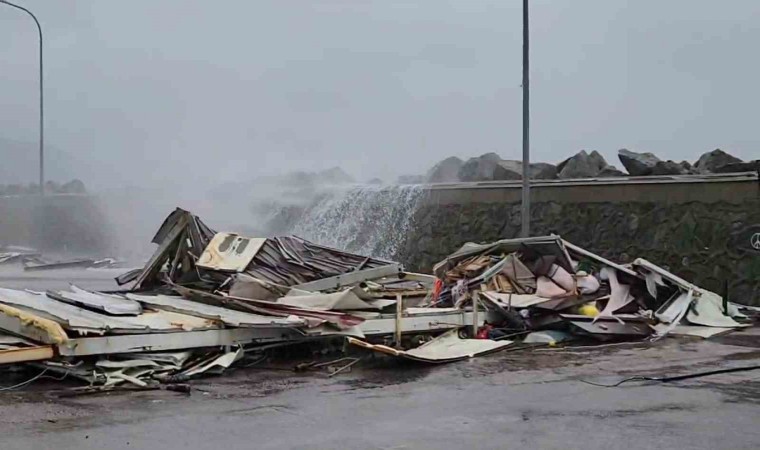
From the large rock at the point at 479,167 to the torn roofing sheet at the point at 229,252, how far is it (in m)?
17.7

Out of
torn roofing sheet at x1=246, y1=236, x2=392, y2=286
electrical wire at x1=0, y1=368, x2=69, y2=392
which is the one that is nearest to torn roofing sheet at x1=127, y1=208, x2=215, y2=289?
torn roofing sheet at x1=246, y1=236, x2=392, y2=286

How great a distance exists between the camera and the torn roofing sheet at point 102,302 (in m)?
11.0

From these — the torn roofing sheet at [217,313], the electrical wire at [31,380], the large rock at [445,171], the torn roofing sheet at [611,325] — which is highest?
Answer: the large rock at [445,171]

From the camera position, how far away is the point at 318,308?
1200cm

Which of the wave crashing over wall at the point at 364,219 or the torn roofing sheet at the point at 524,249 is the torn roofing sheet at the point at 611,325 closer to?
the torn roofing sheet at the point at 524,249

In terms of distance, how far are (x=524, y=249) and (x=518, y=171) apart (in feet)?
42.1

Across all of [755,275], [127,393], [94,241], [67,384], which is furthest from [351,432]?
[94,241]

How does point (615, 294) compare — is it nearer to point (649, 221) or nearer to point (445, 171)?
point (649, 221)

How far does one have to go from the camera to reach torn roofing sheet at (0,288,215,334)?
32.5ft

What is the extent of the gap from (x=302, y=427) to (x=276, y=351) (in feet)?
12.4

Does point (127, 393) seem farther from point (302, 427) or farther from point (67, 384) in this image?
point (302, 427)

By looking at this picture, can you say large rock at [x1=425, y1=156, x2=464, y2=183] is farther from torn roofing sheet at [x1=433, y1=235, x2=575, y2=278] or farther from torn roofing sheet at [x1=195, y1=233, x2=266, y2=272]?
torn roofing sheet at [x1=195, y1=233, x2=266, y2=272]

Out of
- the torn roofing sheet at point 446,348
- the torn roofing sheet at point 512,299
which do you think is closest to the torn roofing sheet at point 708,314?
the torn roofing sheet at point 512,299

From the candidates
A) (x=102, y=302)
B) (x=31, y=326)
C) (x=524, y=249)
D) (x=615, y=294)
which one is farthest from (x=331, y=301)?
(x=615, y=294)
